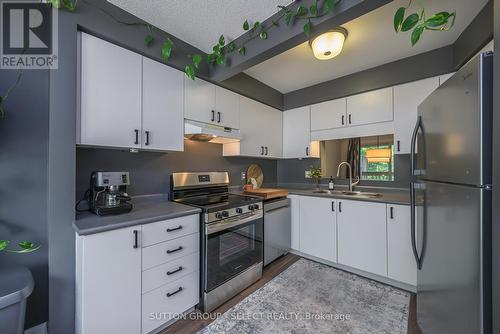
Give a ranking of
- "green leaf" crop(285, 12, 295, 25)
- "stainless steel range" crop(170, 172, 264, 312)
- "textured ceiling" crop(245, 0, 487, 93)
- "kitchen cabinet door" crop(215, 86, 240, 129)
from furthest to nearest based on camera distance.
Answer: "kitchen cabinet door" crop(215, 86, 240, 129)
"stainless steel range" crop(170, 172, 264, 312)
"textured ceiling" crop(245, 0, 487, 93)
"green leaf" crop(285, 12, 295, 25)

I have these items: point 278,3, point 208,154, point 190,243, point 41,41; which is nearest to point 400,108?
point 278,3

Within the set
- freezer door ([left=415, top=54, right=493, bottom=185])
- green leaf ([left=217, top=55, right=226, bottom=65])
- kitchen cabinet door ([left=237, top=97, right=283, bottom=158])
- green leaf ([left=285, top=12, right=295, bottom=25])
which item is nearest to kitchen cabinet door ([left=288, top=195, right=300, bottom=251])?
kitchen cabinet door ([left=237, top=97, right=283, bottom=158])

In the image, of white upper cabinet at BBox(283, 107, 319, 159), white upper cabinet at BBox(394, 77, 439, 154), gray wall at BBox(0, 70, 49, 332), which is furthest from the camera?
white upper cabinet at BBox(283, 107, 319, 159)

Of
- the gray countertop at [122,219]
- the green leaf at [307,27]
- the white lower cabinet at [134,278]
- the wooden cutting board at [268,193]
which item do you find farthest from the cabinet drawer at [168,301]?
the green leaf at [307,27]

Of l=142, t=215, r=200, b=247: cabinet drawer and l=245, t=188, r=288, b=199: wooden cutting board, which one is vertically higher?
l=245, t=188, r=288, b=199: wooden cutting board

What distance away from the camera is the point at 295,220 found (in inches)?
105

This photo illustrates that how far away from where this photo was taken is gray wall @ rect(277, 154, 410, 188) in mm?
2385

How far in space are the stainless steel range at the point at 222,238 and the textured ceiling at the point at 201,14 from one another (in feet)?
4.49

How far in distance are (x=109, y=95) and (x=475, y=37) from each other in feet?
9.42

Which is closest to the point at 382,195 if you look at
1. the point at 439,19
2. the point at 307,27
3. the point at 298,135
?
the point at 298,135

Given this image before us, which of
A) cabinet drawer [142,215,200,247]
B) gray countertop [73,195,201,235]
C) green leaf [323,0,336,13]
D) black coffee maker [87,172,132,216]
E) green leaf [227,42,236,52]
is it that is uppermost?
green leaf [227,42,236,52]

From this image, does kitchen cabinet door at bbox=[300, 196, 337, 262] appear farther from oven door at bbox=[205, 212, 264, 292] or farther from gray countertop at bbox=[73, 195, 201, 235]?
gray countertop at bbox=[73, 195, 201, 235]

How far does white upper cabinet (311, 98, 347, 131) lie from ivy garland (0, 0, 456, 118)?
108 cm

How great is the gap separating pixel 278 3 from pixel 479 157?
4.83 feet
